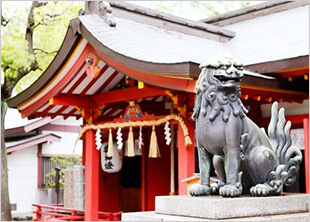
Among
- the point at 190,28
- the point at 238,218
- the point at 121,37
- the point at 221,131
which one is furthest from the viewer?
the point at 190,28

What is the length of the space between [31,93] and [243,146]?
19.8ft

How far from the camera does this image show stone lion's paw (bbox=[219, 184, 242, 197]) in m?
3.71

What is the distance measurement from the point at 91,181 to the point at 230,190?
5.66m

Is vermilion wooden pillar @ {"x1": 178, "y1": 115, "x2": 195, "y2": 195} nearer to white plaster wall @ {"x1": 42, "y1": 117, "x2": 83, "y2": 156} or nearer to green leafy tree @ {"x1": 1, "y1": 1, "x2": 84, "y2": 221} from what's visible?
green leafy tree @ {"x1": 1, "y1": 1, "x2": 84, "y2": 221}

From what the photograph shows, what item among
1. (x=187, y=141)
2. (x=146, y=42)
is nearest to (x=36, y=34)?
(x=146, y=42)

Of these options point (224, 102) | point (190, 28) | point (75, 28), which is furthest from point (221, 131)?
point (190, 28)

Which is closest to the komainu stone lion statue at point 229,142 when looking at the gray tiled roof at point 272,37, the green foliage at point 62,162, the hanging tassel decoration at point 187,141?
the hanging tassel decoration at point 187,141

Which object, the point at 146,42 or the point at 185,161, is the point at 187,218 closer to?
the point at 185,161

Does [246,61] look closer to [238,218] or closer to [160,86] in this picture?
[160,86]

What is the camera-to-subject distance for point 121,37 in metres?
7.74

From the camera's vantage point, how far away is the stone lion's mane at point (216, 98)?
388 cm

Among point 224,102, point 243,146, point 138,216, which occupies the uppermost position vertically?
point 224,102

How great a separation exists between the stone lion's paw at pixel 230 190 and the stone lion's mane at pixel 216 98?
56 cm

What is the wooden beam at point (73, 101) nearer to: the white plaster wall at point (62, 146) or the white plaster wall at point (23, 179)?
the white plaster wall at point (23, 179)
